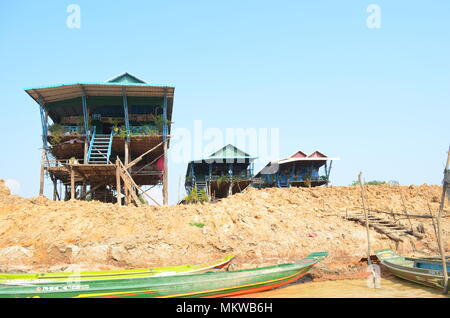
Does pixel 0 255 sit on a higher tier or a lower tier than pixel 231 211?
lower

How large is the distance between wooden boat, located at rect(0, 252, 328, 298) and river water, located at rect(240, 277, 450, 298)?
494 mm

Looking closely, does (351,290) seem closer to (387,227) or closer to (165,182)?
(387,227)

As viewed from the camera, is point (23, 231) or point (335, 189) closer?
point (23, 231)

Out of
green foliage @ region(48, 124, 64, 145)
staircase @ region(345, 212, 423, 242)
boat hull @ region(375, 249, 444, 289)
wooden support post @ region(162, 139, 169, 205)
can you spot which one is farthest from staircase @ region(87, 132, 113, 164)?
boat hull @ region(375, 249, 444, 289)

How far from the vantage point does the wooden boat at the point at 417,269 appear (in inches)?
348

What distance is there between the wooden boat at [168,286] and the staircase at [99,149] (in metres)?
16.0

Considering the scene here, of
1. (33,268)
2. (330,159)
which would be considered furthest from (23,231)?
(330,159)

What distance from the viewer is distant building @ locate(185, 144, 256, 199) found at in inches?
1210

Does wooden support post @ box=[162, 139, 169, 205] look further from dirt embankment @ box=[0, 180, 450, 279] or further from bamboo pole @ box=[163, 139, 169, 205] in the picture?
dirt embankment @ box=[0, 180, 450, 279]

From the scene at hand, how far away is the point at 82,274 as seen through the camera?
934 centimetres

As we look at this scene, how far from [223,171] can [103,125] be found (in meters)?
Result: 13.2

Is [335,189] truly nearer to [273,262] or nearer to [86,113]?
[273,262]

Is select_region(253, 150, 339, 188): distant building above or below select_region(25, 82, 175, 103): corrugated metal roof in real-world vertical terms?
below

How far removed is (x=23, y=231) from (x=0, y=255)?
166 cm
